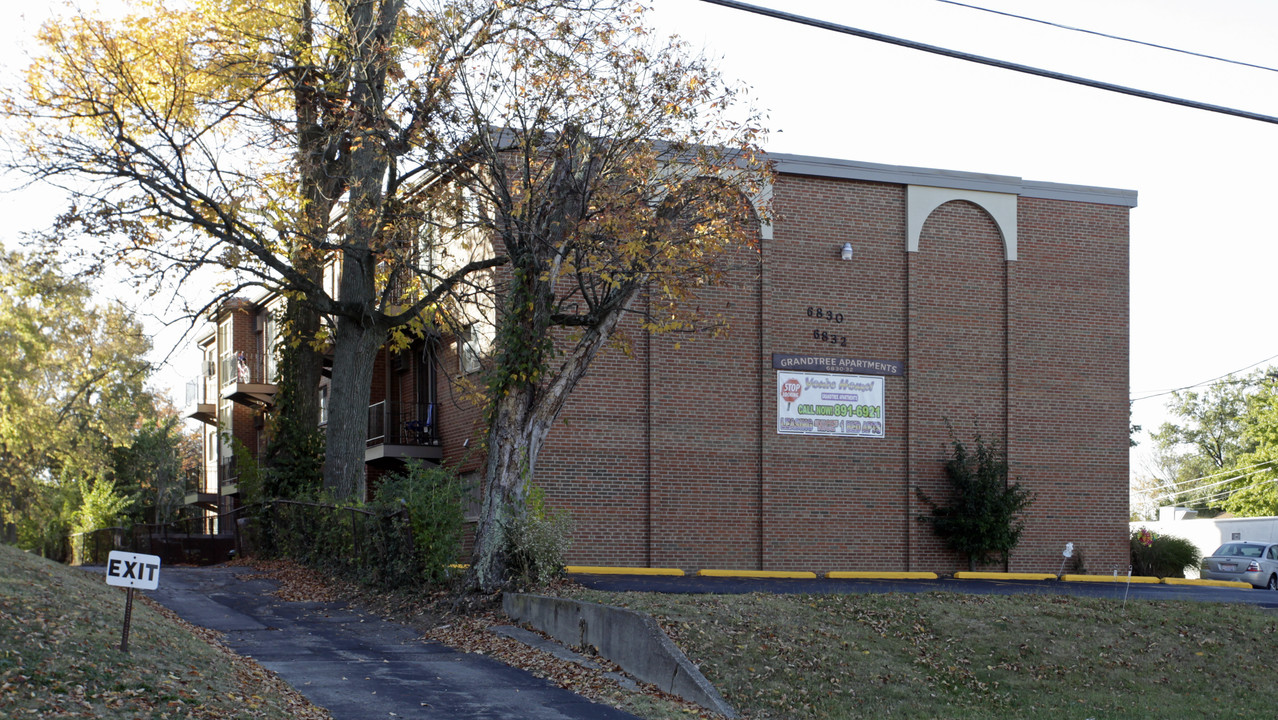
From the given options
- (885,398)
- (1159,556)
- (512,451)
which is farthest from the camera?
(1159,556)

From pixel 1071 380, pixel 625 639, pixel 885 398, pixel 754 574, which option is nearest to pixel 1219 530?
pixel 1071 380

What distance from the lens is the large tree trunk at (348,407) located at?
2286 centimetres

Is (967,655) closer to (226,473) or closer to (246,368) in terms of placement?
(246,368)

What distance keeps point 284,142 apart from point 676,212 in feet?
27.4

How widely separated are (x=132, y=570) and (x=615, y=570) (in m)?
12.8

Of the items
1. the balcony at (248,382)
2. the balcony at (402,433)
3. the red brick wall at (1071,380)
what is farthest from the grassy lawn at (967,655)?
the balcony at (248,382)

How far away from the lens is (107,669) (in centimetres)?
929

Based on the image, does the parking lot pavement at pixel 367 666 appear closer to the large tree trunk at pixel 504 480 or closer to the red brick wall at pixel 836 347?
the large tree trunk at pixel 504 480

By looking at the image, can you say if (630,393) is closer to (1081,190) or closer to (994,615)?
(994,615)

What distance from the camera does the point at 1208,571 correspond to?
1175 inches

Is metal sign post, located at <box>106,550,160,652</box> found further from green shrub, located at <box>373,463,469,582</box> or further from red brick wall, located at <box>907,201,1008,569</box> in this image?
red brick wall, located at <box>907,201,1008,569</box>

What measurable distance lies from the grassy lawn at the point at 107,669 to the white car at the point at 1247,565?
83.1ft

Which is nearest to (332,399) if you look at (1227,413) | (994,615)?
(994,615)

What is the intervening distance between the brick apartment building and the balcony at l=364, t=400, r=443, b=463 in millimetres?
96
